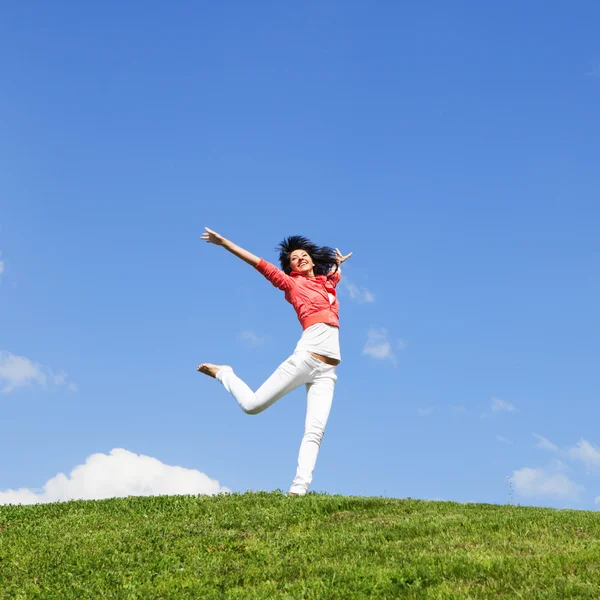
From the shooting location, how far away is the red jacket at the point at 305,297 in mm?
12852

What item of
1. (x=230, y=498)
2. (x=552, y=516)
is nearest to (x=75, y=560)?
(x=230, y=498)

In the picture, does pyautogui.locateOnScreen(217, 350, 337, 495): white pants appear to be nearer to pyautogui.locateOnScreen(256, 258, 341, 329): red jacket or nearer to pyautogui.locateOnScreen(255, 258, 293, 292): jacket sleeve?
pyautogui.locateOnScreen(256, 258, 341, 329): red jacket

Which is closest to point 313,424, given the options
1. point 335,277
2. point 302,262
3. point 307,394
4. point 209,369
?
point 307,394

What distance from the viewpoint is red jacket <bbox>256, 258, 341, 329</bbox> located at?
1285 centimetres

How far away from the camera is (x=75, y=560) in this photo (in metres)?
10.4

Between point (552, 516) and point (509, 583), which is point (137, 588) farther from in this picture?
point (552, 516)

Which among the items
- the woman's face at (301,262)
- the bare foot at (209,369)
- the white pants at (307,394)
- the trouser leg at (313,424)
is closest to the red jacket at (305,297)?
the woman's face at (301,262)

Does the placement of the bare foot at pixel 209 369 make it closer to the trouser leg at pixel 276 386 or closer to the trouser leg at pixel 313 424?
the trouser leg at pixel 276 386

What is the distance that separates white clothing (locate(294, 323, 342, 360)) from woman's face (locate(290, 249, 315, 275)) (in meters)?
1.33

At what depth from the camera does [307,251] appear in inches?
557

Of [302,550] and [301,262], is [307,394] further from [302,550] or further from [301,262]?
[302,550]

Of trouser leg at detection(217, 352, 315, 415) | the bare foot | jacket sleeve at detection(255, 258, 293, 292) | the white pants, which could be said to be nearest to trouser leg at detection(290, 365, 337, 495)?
the white pants

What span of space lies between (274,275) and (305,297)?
0.69 meters

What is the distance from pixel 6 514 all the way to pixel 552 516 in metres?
9.59
